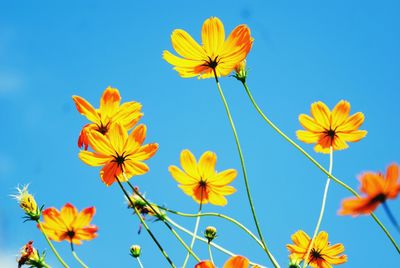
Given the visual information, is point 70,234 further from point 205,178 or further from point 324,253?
point 324,253

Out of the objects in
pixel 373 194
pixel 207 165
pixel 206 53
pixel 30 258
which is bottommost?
pixel 373 194

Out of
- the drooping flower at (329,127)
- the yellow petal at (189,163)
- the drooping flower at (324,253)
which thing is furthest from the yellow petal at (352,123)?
the yellow petal at (189,163)

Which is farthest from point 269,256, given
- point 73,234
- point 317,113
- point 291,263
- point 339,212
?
point 317,113

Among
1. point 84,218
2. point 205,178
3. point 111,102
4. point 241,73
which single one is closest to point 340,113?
point 241,73

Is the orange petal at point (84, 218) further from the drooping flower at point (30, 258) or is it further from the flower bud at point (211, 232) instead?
the flower bud at point (211, 232)

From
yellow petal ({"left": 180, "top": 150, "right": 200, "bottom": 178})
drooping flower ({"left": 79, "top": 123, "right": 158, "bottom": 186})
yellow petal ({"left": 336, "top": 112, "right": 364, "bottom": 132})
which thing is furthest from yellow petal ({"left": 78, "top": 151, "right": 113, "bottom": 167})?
Answer: yellow petal ({"left": 336, "top": 112, "right": 364, "bottom": 132})

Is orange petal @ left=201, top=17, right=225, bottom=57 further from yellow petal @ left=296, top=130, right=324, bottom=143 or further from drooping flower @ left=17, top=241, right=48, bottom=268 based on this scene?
drooping flower @ left=17, top=241, right=48, bottom=268
